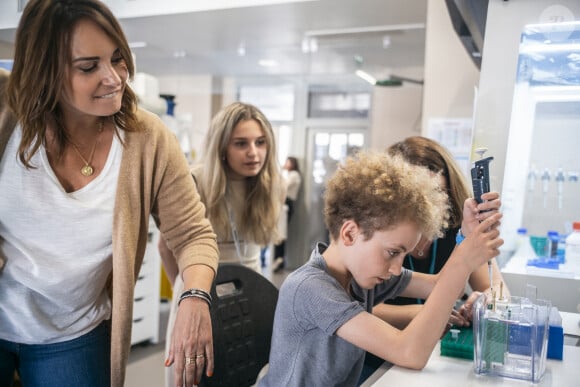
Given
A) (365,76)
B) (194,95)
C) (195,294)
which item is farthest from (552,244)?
(194,95)

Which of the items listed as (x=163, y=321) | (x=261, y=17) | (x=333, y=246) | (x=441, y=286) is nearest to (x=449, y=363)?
(x=441, y=286)

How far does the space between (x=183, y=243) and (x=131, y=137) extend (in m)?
0.26

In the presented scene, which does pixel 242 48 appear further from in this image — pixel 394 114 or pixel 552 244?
pixel 552 244

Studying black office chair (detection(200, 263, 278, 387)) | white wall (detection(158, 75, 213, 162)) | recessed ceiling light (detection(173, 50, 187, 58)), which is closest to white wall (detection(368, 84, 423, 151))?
white wall (detection(158, 75, 213, 162))

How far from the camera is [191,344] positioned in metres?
0.97

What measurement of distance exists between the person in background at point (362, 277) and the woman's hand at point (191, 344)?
0.16 meters

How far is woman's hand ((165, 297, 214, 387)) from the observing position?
960 millimetres

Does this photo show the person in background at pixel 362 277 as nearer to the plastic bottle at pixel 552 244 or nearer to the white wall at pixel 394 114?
the plastic bottle at pixel 552 244

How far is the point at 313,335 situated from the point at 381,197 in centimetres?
31

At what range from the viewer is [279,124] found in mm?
5715

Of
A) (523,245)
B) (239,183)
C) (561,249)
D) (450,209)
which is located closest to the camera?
(450,209)

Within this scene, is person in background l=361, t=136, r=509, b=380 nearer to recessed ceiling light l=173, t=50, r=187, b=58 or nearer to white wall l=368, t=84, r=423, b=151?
white wall l=368, t=84, r=423, b=151

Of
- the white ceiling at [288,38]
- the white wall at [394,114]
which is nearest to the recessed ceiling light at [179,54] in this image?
the white ceiling at [288,38]

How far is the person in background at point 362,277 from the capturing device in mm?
967
